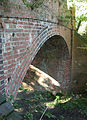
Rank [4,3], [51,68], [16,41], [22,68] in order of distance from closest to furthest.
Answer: [4,3], [16,41], [22,68], [51,68]

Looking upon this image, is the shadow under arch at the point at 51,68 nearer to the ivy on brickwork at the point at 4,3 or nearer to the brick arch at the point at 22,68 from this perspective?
the brick arch at the point at 22,68

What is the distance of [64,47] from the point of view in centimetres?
758

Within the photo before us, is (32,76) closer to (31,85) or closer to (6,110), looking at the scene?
(31,85)

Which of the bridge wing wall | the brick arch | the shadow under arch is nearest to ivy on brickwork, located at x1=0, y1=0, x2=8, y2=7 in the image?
the bridge wing wall

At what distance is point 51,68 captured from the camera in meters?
8.35

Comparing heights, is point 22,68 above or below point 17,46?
below

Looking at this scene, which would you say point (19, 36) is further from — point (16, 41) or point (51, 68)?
point (51, 68)

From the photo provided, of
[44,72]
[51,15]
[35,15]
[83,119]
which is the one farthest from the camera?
[44,72]

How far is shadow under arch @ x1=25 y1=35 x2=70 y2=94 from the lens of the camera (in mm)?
7758

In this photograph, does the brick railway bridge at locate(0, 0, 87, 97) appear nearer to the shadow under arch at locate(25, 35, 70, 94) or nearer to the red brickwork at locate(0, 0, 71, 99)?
the red brickwork at locate(0, 0, 71, 99)

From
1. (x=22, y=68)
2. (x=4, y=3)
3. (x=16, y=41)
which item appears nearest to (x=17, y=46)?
(x=16, y=41)

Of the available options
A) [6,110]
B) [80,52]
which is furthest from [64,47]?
[6,110]

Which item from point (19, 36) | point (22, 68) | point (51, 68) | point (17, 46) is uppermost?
point (19, 36)

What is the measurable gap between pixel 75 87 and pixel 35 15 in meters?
6.03
